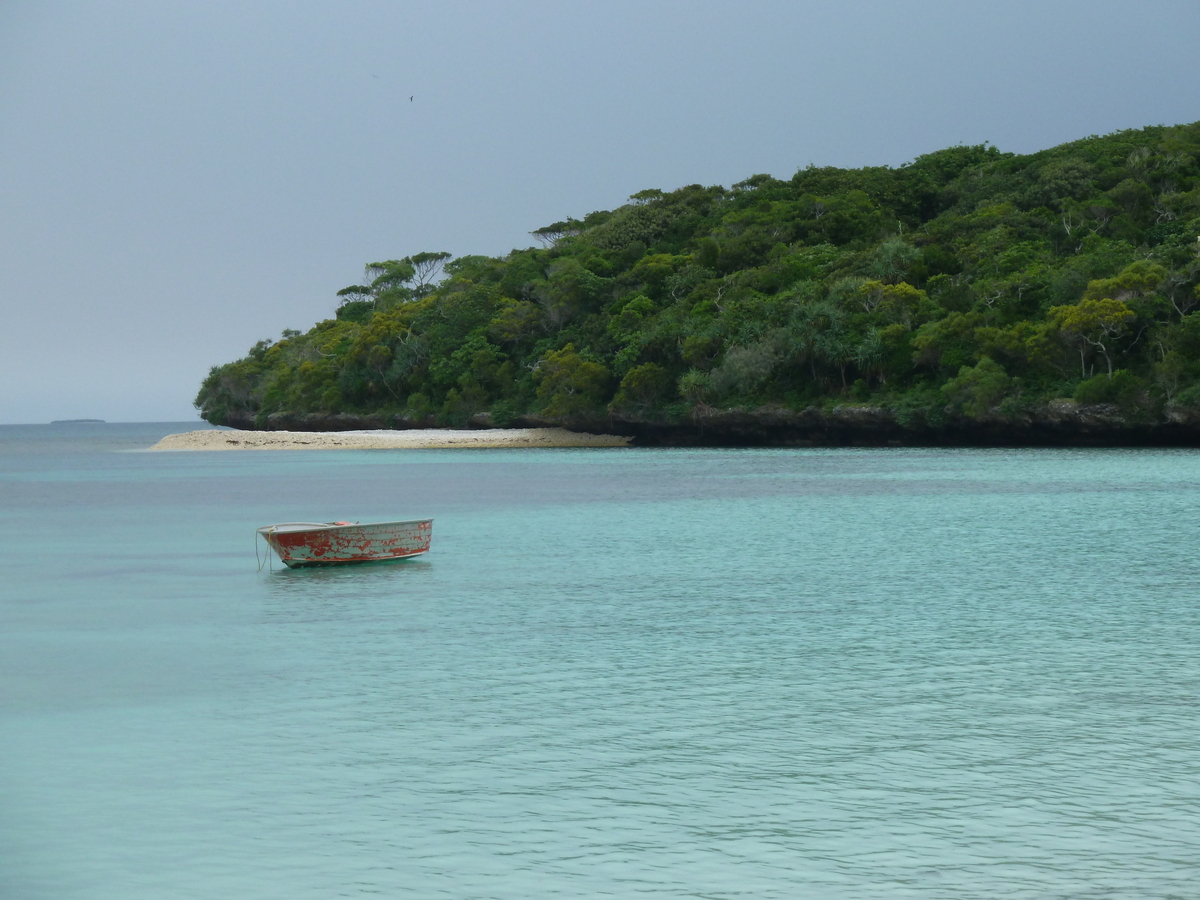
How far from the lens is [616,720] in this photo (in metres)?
9.69

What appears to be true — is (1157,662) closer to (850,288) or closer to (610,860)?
(610,860)

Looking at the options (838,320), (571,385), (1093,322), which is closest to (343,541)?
Answer: (1093,322)

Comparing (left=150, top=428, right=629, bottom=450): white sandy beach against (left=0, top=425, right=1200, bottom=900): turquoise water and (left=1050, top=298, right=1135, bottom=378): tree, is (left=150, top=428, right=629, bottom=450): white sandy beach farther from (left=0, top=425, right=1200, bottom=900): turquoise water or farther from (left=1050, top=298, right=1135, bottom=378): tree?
(left=0, top=425, right=1200, bottom=900): turquoise water

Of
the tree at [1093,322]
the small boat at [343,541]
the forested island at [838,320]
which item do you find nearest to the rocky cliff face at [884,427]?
the forested island at [838,320]

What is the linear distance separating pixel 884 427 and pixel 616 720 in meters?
59.6

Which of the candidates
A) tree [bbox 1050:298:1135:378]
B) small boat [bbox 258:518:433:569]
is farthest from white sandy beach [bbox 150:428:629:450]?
small boat [bbox 258:518:433:569]

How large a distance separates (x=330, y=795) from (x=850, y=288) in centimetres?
6659

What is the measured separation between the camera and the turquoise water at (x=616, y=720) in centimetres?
663

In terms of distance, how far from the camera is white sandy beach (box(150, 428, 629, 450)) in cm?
7919

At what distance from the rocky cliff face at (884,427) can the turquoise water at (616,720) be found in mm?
37059

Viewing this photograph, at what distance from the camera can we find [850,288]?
234ft

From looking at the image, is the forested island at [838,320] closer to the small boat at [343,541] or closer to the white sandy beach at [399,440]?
the white sandy beach at [399,440]

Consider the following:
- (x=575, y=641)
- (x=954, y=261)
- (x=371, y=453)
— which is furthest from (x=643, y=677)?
(x=954, y=261)

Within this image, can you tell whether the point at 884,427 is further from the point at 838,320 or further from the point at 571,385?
the point at 571,385
